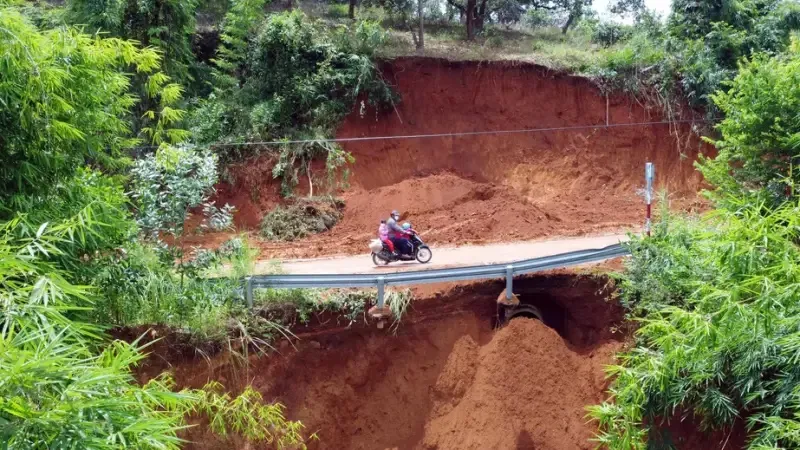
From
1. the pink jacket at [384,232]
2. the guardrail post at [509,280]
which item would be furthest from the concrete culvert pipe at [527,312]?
the pink jacket at [384,232]

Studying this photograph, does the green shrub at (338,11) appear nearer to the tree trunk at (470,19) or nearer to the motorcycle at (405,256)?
the tree trunk at (470,19)

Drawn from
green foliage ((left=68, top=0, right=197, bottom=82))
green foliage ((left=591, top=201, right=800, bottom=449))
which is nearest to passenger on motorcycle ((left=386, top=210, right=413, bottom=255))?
green foliage ((left=591, top=201, right=800, bottom=449))

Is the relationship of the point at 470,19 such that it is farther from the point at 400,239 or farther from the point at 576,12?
the point at 400,239

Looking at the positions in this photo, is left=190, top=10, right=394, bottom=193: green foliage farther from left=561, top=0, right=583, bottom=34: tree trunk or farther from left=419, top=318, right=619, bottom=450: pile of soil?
left=561, top=0, right=583, bottom=34: tree trunk

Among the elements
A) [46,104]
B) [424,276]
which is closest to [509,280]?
[424,276]

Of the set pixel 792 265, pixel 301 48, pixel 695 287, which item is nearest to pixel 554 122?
pixel 301 48
